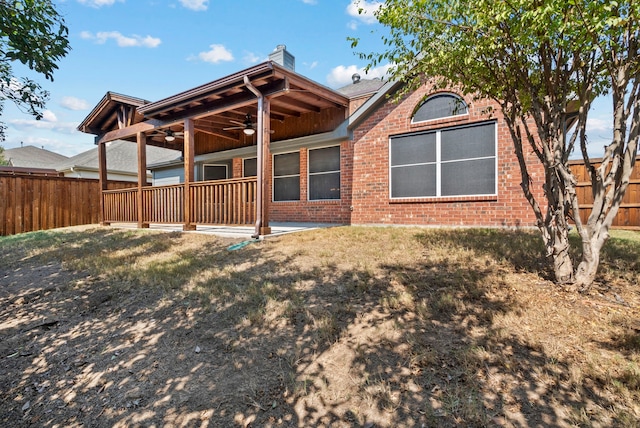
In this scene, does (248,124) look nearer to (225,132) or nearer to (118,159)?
(225,132)

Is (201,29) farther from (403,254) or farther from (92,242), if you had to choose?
(403,254)

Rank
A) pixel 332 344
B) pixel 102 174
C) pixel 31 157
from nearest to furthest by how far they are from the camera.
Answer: pixel 332 344 < pixel 102 174 < pixel 31 157

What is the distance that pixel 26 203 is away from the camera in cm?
1116

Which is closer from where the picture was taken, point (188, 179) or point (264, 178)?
point (264, 178)

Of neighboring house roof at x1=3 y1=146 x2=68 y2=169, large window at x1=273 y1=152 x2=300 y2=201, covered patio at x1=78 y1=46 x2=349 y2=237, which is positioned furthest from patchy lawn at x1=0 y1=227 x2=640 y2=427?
neighboring house roof at x1=3 y1=146 x2=68 y2=169

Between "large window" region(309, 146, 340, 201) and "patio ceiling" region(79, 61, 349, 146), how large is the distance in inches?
40.4

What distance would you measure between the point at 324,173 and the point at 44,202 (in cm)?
1009

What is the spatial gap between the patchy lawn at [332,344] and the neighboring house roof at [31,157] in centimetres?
3287

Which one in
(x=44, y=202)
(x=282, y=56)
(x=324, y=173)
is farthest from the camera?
(x=44, y=202)

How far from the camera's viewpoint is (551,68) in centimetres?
353

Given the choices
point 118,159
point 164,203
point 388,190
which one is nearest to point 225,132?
point 164,203

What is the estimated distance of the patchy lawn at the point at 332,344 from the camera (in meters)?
1.96

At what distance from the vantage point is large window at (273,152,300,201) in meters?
10.1

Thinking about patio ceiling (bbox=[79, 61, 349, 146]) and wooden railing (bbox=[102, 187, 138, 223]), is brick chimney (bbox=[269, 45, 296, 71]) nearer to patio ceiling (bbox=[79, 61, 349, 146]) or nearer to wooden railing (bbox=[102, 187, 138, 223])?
patio ceiling (bbox=[79, 61, 349, 146])
